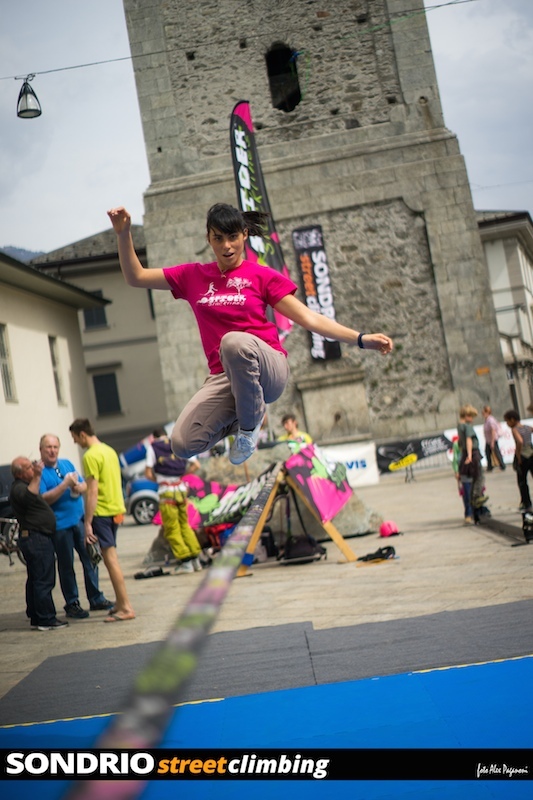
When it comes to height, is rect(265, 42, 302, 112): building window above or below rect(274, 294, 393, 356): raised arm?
above

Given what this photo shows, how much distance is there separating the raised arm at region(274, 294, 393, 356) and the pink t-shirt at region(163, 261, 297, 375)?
52 mm

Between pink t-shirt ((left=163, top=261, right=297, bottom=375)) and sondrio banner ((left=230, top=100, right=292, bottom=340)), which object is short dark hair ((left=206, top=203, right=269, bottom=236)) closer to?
pink t-shirt ((left=163, top=261, right=297, bottom=375))

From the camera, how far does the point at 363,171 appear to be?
2503cm

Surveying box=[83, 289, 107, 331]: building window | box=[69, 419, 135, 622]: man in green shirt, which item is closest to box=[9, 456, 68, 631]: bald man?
box=[69, 419, 135, 622]: man in green shirt

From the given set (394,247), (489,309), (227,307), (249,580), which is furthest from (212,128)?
(227,307)

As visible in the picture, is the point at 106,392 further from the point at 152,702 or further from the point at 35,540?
the point at 152,702

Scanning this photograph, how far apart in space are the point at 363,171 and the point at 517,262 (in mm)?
23754

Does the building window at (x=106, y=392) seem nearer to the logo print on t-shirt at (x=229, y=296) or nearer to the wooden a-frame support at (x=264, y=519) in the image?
the wooden a-frame support at (x=264, y=519)

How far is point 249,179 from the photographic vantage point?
1905cm

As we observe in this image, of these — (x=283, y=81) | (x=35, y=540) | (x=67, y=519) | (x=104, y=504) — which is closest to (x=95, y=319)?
(x=283, y=81)

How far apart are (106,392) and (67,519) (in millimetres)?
32985

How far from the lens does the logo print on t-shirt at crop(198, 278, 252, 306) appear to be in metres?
4.04

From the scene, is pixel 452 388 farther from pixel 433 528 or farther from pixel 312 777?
pixel 312 777

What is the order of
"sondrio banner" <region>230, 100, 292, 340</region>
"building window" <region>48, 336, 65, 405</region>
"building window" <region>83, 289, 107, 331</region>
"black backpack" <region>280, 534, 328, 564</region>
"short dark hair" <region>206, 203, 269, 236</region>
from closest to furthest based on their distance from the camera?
1. "short dark hair" <region>206, 203, 269, 236</region>
2. "black backpack" <region>280, 534, 328, 564</region>
3. "sondrio banner" <region>230, 100, 292, 340</region>
4. "building window" <region>48, 336, 65, 405</region>
5. "building window" <region>83, 289, 107, 331</region>
